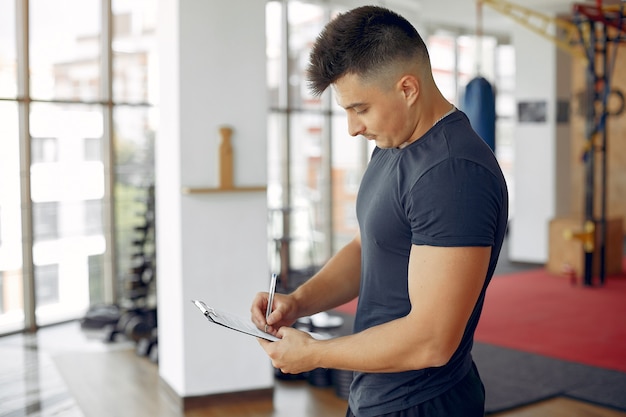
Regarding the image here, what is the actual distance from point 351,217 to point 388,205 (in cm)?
786

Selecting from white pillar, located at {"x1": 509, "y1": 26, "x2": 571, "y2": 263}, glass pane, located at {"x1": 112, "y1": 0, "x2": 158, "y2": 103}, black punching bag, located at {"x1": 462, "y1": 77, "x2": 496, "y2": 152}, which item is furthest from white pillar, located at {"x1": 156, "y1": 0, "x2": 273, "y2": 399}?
white pillar, located at {"x1": 509, "y1": 26, "x2": 571, "y2": 263}

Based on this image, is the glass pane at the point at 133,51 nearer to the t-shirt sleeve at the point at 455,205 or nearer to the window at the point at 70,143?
the window at the point at 70,143

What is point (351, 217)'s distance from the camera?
9289mm

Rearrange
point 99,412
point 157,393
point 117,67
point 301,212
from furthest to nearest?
point 301,212 < point 117,67 < point 157,393 < point 99,412

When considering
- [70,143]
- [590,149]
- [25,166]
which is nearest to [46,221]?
[25,166]

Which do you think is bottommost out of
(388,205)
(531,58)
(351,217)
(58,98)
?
(351,217)

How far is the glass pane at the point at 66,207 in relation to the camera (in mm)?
6469

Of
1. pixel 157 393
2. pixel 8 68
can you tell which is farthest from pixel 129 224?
pixel 157 393

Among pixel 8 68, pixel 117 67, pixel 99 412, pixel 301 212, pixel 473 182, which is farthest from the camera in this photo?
pixel 301 212

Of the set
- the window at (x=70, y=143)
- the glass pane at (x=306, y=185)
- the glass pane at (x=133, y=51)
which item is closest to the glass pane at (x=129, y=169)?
the window at (x=70, y=143)

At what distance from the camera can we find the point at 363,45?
138 cm

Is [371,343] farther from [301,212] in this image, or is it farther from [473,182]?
[301,212]

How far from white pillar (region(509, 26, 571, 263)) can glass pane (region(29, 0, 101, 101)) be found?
5.17 m

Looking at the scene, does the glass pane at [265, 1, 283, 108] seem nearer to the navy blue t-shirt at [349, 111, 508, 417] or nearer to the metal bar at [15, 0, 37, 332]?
the metal bar at [15, 0, 37, 332]
